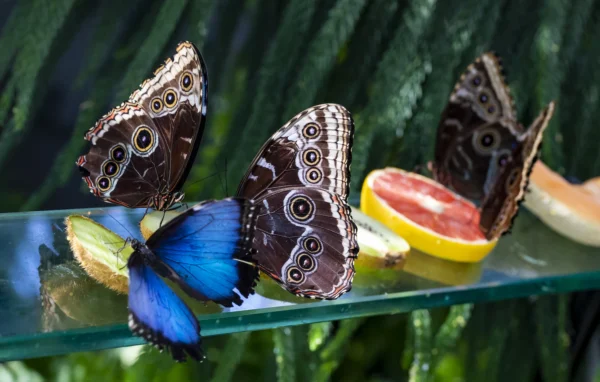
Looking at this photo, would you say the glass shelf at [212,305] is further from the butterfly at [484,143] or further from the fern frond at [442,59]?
the fern frond at [442,59]

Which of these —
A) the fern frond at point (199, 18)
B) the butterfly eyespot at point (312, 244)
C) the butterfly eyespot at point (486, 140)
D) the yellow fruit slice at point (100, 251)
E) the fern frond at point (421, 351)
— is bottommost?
the fern frond at point (421, 351)

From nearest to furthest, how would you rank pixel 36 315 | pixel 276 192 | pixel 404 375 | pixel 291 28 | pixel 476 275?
pixel 36 315 → pixel 276 192 → pixel 476 275 → pixel 291 28 → pixel 404 375

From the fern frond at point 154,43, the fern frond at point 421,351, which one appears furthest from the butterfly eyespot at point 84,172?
the fern frond at point 421,351

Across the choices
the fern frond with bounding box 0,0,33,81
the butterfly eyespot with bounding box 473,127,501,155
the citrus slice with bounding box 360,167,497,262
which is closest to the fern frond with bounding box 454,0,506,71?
the butterfly eyespot with bounding box 473,127,501,155

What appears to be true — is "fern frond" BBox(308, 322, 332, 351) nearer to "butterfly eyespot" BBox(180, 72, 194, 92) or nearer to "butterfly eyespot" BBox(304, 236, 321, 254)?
"butterfly eyespot" BBox(304, 236, 321, 254)

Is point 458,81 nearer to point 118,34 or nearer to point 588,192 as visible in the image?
point 588,192

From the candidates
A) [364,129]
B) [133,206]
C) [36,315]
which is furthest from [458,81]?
[36,315]

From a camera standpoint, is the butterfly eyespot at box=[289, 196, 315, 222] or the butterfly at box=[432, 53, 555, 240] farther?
the butterfly at box=[432, 53, 555, 240]
